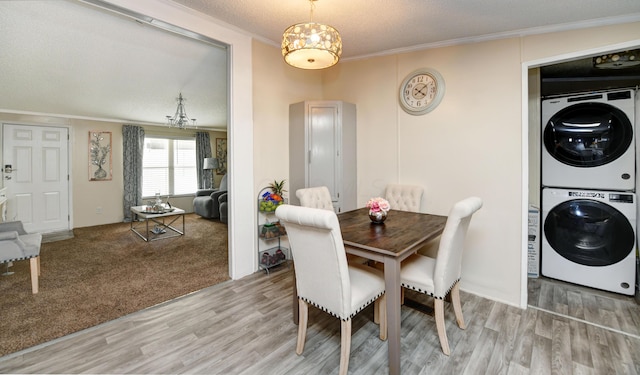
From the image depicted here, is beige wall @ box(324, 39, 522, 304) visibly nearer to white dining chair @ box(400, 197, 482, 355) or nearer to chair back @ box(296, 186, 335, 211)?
chair back @ box(296, 186, 335, 211)

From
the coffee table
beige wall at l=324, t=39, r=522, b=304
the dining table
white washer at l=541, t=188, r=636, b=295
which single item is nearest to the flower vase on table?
the dining table

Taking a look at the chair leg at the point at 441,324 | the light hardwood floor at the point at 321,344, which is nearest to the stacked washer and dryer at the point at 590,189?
the light hardwood floor at the point at 321,344

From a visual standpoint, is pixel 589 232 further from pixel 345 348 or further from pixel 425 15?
pixel 345 348

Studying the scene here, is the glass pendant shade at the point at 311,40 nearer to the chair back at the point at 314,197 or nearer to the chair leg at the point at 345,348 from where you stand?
the chair back at the point at 314,197

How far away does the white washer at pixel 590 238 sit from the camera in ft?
8.30

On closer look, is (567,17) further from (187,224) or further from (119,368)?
(187,224)

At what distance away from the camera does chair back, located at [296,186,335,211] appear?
2.78 metres

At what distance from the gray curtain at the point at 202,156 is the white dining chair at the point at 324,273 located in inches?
252

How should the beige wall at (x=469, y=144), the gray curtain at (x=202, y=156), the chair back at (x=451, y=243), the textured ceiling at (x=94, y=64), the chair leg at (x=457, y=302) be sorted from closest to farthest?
1. the chair back at (x=451, y=243)
2. the chair leg at (x=457, y=302)
3. the textured ceiling at (x=94, y=64)
4. the beige wall at (x=469, y=144)
5. the gray curtain at (x=202, y=156)

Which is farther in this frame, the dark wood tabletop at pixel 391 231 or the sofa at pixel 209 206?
the sofa at pixel 209 206

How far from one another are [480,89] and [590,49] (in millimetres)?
782

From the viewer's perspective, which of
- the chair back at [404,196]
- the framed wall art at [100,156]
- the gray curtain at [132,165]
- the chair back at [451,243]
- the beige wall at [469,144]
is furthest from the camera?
the gray curtain at [132,165]

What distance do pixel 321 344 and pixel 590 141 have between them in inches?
126

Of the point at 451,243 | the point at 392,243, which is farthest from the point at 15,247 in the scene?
the point at 451,243
